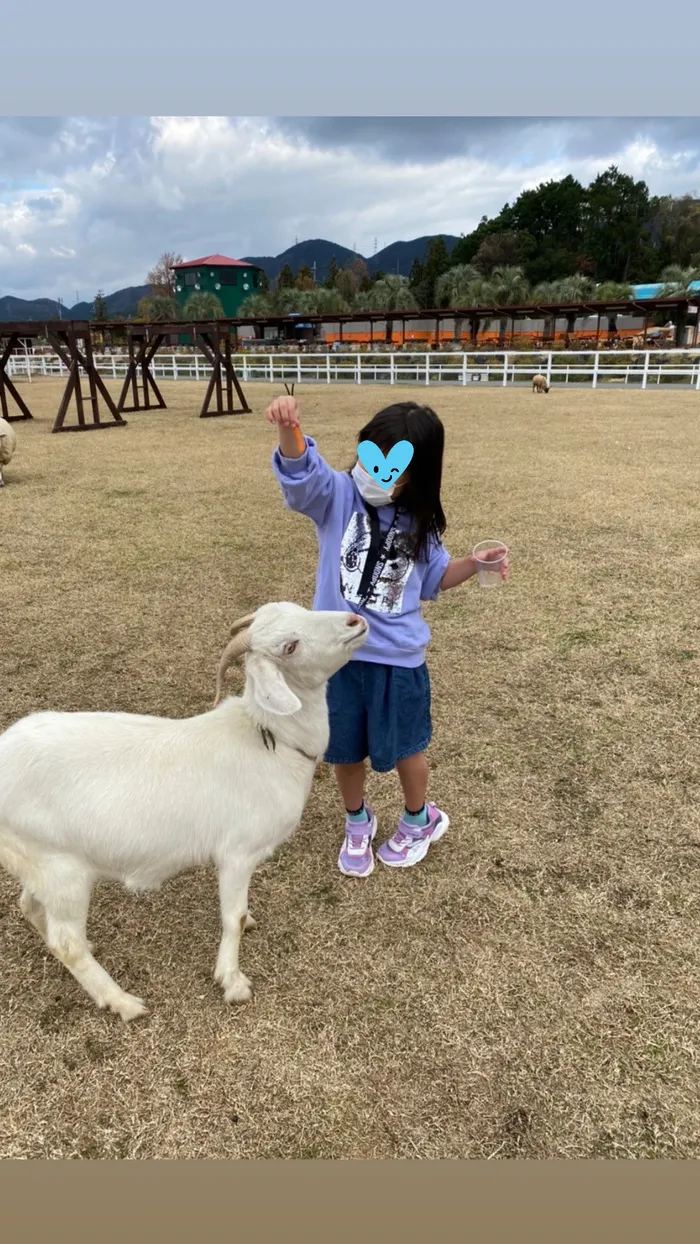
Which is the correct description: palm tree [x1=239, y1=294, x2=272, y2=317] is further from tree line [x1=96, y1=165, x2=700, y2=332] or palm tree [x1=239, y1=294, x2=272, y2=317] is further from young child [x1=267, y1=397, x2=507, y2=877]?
young child [x1=267, y1=397, x2=507, y2=877]

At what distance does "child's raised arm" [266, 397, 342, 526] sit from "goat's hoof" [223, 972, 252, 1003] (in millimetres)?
1284

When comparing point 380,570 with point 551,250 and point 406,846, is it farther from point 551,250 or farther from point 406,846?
point 551,250

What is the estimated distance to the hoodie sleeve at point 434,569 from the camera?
7.07 ft

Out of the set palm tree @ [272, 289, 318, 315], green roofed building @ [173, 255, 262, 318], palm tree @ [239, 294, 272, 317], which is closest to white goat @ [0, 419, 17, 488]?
palm tree @ [272, 289, 318, 315]

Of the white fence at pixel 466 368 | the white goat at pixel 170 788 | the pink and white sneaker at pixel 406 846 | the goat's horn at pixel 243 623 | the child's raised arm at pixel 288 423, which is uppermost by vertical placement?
the white fence at pixel 466 368

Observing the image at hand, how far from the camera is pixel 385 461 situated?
190 cm

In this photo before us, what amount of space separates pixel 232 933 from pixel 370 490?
1.26 meters

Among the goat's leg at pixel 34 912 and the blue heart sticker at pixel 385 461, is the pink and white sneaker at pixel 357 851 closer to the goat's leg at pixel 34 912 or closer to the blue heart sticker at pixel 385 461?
the goat's leg at pixel 34 912

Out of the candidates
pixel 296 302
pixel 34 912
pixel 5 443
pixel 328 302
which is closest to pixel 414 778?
pixel 34 912

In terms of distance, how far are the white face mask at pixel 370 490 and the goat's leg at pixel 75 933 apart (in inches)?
47.6

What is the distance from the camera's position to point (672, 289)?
43.0 meters

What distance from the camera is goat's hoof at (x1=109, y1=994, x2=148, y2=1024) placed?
189 cm

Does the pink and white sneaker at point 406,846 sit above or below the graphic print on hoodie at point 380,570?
below

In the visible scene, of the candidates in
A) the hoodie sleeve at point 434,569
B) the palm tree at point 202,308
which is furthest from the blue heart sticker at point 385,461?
the palm tree at point 202,308
